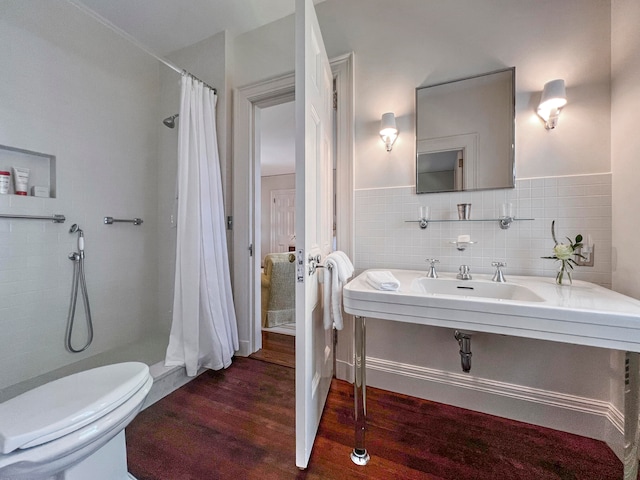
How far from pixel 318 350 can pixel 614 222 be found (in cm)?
155

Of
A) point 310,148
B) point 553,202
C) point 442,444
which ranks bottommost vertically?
point 442,444

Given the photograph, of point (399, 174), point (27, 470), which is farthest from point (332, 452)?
point (399, 174)

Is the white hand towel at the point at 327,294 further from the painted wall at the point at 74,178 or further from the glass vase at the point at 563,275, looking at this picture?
the painted wall at the point at 74,178

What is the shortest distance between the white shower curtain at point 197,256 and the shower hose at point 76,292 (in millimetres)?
706

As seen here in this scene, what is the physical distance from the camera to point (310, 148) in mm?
1104

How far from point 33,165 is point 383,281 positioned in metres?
2.35

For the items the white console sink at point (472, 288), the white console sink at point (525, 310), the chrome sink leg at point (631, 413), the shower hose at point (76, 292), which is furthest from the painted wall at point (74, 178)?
the chrome sink leg at point (631, 413)

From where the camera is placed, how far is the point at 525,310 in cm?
85

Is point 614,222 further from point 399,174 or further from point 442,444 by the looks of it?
point 442,444

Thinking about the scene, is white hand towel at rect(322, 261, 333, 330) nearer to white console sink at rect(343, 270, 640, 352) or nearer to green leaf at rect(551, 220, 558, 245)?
white console sink at rect(343, 270, 640, 352)

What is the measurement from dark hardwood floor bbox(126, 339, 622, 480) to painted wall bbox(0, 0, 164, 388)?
0.99 metres

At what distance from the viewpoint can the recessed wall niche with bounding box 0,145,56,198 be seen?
5.08ft

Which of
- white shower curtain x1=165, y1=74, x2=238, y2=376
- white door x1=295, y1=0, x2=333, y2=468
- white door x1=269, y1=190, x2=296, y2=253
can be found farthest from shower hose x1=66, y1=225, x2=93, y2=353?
white door x1=269, y1=190, x2=296, y2=253

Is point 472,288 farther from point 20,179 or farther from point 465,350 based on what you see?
point 20,179
